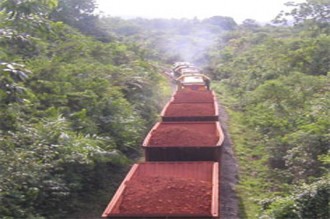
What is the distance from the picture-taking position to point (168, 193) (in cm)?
669

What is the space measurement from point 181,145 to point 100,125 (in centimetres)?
200

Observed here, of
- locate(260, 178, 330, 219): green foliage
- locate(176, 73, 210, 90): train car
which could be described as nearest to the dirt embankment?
locate(260, 178, 330, 219): green foliage

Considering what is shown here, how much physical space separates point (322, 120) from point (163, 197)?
12.7 feet

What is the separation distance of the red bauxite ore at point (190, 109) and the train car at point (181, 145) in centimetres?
197

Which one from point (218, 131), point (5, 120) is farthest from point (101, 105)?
point (5, 120)

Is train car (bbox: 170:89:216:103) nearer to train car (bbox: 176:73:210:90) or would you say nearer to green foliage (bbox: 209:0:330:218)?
green foliage (bbox: 209:0:330:218)

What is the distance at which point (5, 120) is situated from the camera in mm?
6992

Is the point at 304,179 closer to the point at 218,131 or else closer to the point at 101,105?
the point at 218,131

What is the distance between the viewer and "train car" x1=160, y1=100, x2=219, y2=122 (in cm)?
1145

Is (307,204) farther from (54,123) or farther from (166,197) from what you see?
(54,123)

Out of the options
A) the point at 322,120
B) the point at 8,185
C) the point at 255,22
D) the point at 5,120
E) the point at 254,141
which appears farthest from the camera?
the point at 255,22

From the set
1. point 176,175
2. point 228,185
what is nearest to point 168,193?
point 176,175

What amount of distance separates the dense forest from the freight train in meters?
0.77

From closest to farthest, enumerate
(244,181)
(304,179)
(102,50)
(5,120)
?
(5,120)
(304,179)
(244,181)
(102,50)
